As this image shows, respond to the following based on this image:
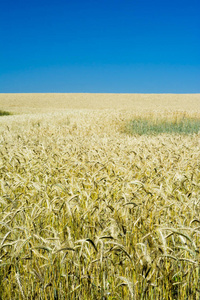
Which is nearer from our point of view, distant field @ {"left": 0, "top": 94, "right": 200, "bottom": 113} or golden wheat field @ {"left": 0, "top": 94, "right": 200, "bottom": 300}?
golden wheat field @ {"left": 0, "top": 94, "right": 200, "bottom": 300}

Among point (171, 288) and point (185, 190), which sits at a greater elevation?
point (185, 190)

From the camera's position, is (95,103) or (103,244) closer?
(103,244)

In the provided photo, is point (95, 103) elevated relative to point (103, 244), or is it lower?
elevated

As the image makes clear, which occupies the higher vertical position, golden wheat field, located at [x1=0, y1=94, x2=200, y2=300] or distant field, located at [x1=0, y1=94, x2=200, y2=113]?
distant field, located at [x1=0, y1=94, x2=200, y2=113]

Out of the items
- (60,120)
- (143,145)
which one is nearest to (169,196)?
(143,145)

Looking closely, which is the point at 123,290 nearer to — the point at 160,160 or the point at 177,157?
the point at 160,160

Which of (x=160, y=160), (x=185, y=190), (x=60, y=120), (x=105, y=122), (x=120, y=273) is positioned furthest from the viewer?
(x=60, y=120)

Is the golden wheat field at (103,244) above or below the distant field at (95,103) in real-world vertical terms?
below

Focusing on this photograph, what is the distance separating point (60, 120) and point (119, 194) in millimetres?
11096

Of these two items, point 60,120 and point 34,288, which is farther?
point 60,120

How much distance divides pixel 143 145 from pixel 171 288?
147 inches

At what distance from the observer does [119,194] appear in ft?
9.06

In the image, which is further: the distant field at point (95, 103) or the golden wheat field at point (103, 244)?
the distant field at point (95, 103)

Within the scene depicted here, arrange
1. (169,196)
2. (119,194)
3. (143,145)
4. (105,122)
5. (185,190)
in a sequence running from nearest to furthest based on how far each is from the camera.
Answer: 1. (169,196)
2. (119,194)
3. (185,190)
4. (143,145)
5. (105,122)
